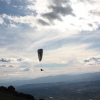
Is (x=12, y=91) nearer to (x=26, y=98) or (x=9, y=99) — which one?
(x=26, y=98)

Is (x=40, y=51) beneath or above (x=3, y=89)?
above

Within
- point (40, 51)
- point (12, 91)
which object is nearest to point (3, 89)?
point (12, 91)

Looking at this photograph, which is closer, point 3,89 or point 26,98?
point 26,98

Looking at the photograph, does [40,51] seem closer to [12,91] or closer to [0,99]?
[0,99]

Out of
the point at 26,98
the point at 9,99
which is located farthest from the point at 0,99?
the point at 26,98

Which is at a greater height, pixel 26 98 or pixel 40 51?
pixel 40 51

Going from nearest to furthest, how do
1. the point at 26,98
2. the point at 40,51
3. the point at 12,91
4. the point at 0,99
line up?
the point at 40,51, the point at 0,99, the point at 26,98, the point at 12,91

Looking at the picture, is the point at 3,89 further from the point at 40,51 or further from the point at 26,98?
the point at 40,51

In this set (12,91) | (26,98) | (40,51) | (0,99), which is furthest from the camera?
(12,91)

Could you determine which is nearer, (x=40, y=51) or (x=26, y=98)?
(x=40, y=51)
